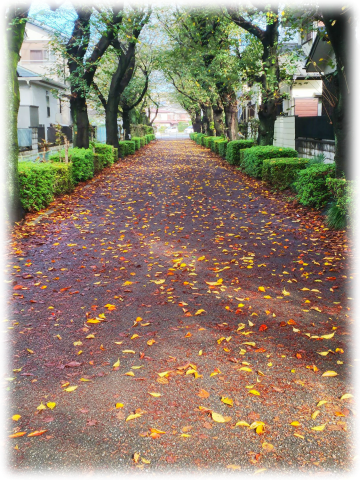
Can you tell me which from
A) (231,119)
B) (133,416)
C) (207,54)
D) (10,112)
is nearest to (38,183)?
(10,112)

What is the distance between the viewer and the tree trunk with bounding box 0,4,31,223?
29.7ft

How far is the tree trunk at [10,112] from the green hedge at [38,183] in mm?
795

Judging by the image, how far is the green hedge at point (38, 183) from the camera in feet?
34.3

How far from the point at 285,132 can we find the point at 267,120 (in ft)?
10.8

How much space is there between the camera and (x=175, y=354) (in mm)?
4289

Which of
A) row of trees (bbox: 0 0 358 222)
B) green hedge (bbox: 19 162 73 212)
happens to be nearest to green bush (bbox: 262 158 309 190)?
row of trees (bbox: 0 0 358 222)

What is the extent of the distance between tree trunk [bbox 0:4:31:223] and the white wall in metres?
12.5

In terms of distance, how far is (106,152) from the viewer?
22188 millimetres

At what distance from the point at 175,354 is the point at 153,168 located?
753 inches

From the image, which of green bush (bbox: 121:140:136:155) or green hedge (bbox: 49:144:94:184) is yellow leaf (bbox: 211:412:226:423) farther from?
green bush (bbox: 121:140:136:155)

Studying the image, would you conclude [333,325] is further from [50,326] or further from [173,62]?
[173,62]

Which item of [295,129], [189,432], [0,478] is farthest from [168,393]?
[295,129]

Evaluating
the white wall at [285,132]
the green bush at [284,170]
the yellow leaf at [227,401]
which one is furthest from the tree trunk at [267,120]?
the yellow leaf at [227,401]

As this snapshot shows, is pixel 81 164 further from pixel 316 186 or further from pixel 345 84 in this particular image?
pixel 345 84
